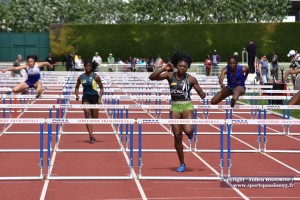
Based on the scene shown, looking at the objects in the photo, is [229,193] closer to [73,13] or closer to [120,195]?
[120,195]

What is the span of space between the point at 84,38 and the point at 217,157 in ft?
152

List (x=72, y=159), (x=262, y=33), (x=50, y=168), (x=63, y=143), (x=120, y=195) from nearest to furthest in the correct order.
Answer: (x=120, y=195) → (x=50, y=168) → (x=72, y=159) → (x=63, y=143) → (x=262, y=33)

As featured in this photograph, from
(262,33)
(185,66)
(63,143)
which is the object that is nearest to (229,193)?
(185,66)

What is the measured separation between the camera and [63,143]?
18906 millimetres

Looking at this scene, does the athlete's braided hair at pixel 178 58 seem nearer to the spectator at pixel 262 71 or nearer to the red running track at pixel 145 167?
the red running track at pixel 145 167

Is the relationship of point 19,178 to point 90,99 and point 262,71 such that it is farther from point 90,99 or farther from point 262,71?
point 262,71

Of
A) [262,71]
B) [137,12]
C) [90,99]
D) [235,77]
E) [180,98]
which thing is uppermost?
[137,12]

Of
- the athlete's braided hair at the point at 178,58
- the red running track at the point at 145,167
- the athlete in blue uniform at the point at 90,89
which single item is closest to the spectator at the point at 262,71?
the red running track at the point at 145,167

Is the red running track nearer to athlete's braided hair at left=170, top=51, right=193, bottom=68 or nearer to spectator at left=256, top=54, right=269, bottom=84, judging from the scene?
athlete's braided hair at left=170, top=51, right=193, bottom=68

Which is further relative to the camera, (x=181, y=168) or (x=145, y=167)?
(x=145, y=167)

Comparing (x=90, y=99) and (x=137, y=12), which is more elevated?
(x=137, y=12)

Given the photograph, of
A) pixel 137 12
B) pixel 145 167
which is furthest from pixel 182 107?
pixel 137 12

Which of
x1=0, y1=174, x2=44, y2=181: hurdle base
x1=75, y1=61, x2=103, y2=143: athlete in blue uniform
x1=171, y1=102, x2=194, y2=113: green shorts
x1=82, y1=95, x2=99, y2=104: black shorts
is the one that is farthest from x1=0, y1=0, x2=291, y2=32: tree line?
x1=0, y1=174, x2=44, y2=181: hurdle base

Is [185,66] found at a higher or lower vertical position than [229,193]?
higher
